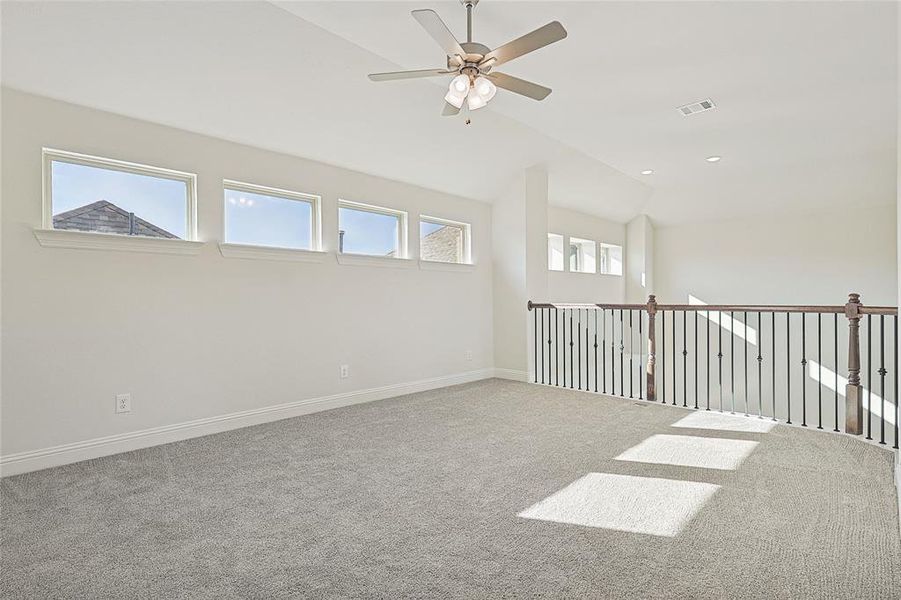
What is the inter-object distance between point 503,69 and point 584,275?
180 inches

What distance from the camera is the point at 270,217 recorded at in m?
4.18

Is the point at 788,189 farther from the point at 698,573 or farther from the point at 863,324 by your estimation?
the point at 698,573

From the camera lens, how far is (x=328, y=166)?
450 centimetres

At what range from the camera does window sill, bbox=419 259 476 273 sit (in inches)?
209

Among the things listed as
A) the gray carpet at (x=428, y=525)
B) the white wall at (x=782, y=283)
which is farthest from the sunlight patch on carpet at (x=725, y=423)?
the white wall at (x=782, y=283)

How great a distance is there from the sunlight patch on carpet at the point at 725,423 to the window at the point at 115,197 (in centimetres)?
419

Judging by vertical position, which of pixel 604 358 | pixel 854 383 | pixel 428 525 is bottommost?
pixel 428 525

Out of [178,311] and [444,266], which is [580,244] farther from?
[178,311]

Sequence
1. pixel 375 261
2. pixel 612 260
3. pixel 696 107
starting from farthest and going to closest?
pixel 612 260 < pixel 375 261 < pixel 696 107

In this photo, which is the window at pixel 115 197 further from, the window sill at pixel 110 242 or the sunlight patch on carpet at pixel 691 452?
the sunlight patch on carpet at pixel 691 452

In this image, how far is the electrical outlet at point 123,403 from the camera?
10.6ft

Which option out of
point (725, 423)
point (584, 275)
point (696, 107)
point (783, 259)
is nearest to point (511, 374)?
point (725, 423)

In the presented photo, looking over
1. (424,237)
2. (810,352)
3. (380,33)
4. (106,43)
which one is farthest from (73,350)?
(810,352)

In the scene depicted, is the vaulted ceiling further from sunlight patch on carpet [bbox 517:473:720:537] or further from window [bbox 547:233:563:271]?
sunlight patch on carpet [bbox 517:473:720:537]
